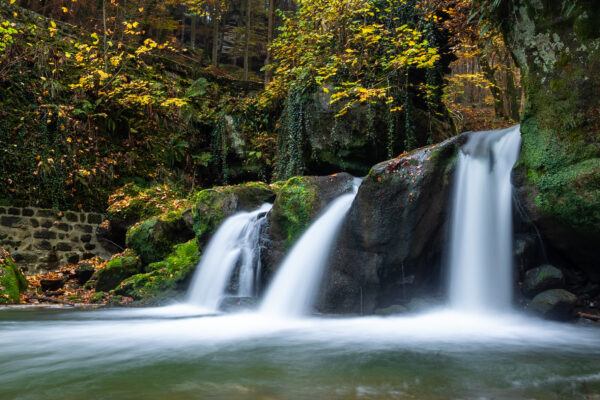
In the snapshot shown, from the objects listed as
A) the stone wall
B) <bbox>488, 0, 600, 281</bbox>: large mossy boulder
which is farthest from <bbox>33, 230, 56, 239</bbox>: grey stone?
<bbox>488, 0, 600, 281</bbox>: large mossy boulder

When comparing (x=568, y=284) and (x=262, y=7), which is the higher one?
(x=262, y=7)

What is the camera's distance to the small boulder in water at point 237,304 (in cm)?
599

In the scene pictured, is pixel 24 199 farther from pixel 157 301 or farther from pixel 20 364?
pixel 20 364

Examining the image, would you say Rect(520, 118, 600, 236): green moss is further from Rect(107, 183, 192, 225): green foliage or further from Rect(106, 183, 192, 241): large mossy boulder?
Rect(106, 183, 192, 241): large mossy boulder

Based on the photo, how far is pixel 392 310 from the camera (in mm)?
5020

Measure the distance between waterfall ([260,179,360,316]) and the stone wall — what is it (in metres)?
6.59

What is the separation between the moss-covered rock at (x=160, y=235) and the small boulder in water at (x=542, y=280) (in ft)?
21.5

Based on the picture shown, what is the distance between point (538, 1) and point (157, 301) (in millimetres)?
7385

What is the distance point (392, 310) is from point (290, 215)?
2.33 metres

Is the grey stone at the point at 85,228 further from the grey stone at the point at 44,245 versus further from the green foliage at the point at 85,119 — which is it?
the grey stone at the point at 44,245

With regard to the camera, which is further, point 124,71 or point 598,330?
point 124,71

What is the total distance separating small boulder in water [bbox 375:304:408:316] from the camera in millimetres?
4973

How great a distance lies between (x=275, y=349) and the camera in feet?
10.5

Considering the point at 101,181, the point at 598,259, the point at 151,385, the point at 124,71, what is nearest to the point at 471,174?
the point at 598,259
